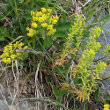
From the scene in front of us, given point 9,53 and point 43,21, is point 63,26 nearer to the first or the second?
point 43,21

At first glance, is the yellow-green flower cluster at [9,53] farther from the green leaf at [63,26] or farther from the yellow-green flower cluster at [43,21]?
the green leaf at [63,26]

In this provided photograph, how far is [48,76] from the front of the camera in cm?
156

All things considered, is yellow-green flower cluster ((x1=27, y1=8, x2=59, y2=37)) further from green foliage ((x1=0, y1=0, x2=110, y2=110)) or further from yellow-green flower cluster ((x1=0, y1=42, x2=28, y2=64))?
yellow-green flower cluster ((x1=0, y1=42, x2=28, y2=64))

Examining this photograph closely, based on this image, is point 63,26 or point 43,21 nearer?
point 43,21

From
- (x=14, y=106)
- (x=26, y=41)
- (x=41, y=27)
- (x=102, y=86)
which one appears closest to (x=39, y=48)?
(x=26, y=41)

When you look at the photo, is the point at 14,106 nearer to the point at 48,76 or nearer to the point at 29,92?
the point at 29,92

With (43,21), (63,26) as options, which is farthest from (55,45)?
(43,21)

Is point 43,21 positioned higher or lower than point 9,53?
higher

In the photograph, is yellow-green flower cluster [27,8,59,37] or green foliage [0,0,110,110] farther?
green foliage [0,0,110,110]

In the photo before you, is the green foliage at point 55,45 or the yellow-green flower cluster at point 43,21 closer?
the yellow-green flower cluster at point 43,21

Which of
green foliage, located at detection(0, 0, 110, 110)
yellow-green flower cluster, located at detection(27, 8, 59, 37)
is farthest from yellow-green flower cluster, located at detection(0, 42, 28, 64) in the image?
yellow-green flower cluster, located at detection(27, 8, 59, 37)

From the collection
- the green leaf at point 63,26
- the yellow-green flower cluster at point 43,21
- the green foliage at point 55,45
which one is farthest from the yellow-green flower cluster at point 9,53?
the green leaf at point 63,26

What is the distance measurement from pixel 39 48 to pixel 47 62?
0.57 feet

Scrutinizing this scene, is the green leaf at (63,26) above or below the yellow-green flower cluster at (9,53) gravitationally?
above
